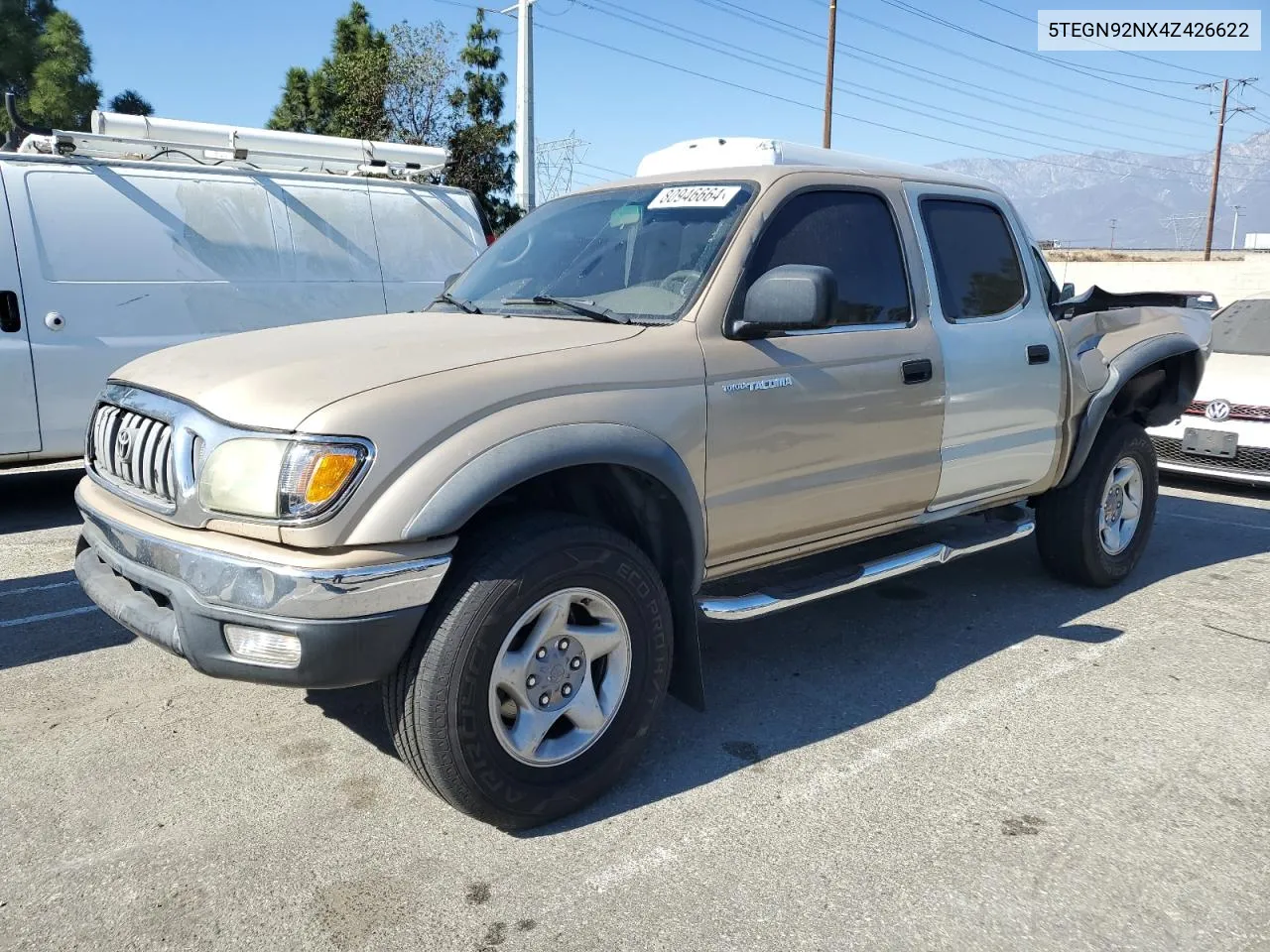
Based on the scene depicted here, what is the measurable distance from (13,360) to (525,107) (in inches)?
506

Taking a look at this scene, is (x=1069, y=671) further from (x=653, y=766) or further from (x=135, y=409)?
(x=135, y=409)

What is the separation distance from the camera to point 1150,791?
3260 millimetres

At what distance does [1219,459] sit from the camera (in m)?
7.59

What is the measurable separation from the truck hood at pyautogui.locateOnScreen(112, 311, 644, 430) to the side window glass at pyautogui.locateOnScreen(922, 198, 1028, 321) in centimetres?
165

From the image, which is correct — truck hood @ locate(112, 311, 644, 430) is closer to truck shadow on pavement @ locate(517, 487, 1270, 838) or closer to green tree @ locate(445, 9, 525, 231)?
truck shadow on pavement @ locate(517, 487, 1270, 838)

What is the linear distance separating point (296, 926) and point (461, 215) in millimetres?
6910

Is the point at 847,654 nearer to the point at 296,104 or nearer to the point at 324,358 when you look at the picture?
the point at 324,358

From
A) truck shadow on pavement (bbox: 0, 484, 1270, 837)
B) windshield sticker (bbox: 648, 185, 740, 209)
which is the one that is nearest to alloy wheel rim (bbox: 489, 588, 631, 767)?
truck shadow on pavement (bbox: 0, 484, 1270, 837)

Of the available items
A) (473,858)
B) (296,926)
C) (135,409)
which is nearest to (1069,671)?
(473,858)

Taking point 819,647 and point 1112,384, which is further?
point 1112,384

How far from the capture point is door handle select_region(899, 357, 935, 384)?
392 centimetres

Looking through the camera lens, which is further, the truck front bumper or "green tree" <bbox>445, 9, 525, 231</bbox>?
"green tree" <bbox>445, 9, 525, 231</bbox>

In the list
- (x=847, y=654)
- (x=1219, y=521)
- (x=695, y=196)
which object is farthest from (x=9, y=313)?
(x=1219, y=521)

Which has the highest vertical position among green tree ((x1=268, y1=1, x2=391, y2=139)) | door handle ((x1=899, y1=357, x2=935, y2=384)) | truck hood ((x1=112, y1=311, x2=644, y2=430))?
green tree ((x1=268, y1=1, x2=391, y2=139))
